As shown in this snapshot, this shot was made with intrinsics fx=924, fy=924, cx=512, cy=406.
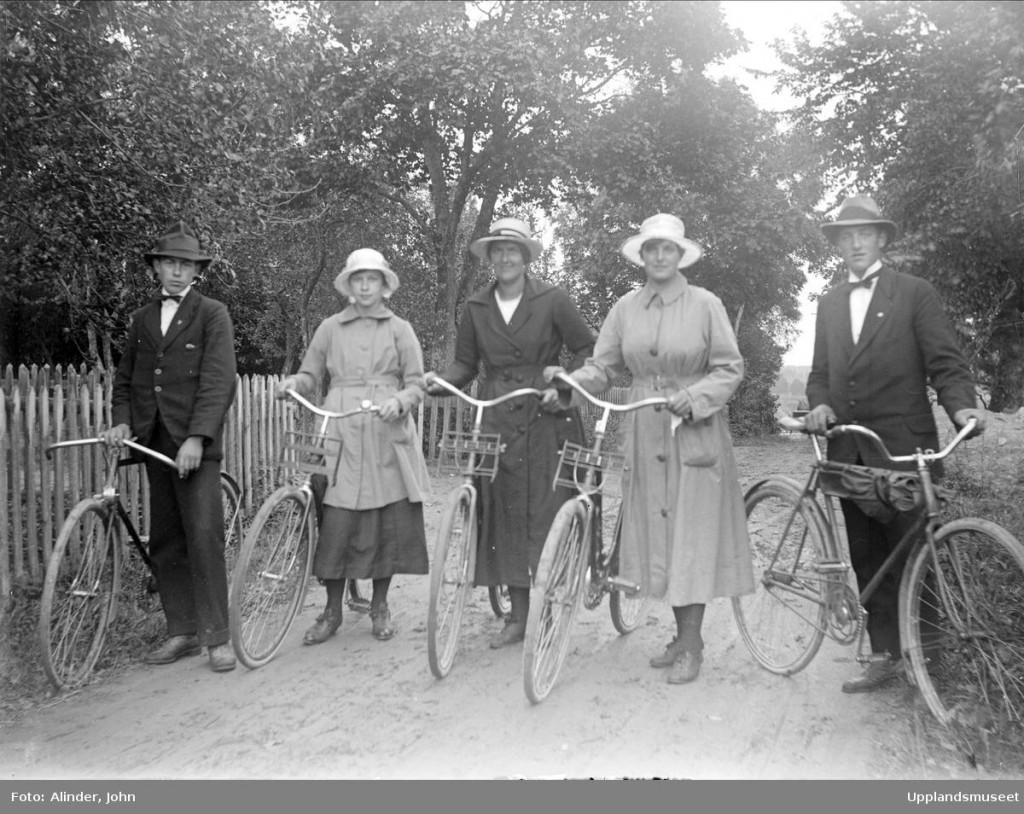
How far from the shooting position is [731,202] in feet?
66.2

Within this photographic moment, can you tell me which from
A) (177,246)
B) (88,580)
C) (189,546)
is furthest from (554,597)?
(177,246)

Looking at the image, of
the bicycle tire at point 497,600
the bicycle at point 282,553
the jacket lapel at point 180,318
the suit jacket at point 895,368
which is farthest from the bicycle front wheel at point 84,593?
the suit jacket at point 895,368

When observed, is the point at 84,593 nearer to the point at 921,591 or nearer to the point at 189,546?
the point at 189,546

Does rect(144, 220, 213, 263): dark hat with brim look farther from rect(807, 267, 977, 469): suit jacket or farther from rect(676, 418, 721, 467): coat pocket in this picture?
rect(807, 267, 977, 469): suit jacket

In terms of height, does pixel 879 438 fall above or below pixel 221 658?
above

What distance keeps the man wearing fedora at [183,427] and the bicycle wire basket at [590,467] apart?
6.01 feet

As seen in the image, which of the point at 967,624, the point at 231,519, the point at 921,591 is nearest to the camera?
the point at 967,624

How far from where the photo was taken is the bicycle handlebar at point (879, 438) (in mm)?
3521

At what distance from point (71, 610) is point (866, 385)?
3.96 m

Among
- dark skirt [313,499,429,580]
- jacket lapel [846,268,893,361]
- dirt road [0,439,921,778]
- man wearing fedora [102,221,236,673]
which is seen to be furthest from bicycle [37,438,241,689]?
jacket lapel [846,268,893,361]

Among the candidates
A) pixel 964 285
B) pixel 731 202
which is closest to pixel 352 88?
pixel 731 202

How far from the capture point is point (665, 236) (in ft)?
14.0

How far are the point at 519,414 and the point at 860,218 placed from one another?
1.89 meters

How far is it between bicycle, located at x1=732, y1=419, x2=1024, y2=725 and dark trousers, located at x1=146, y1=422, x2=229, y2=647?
8.85 ft
